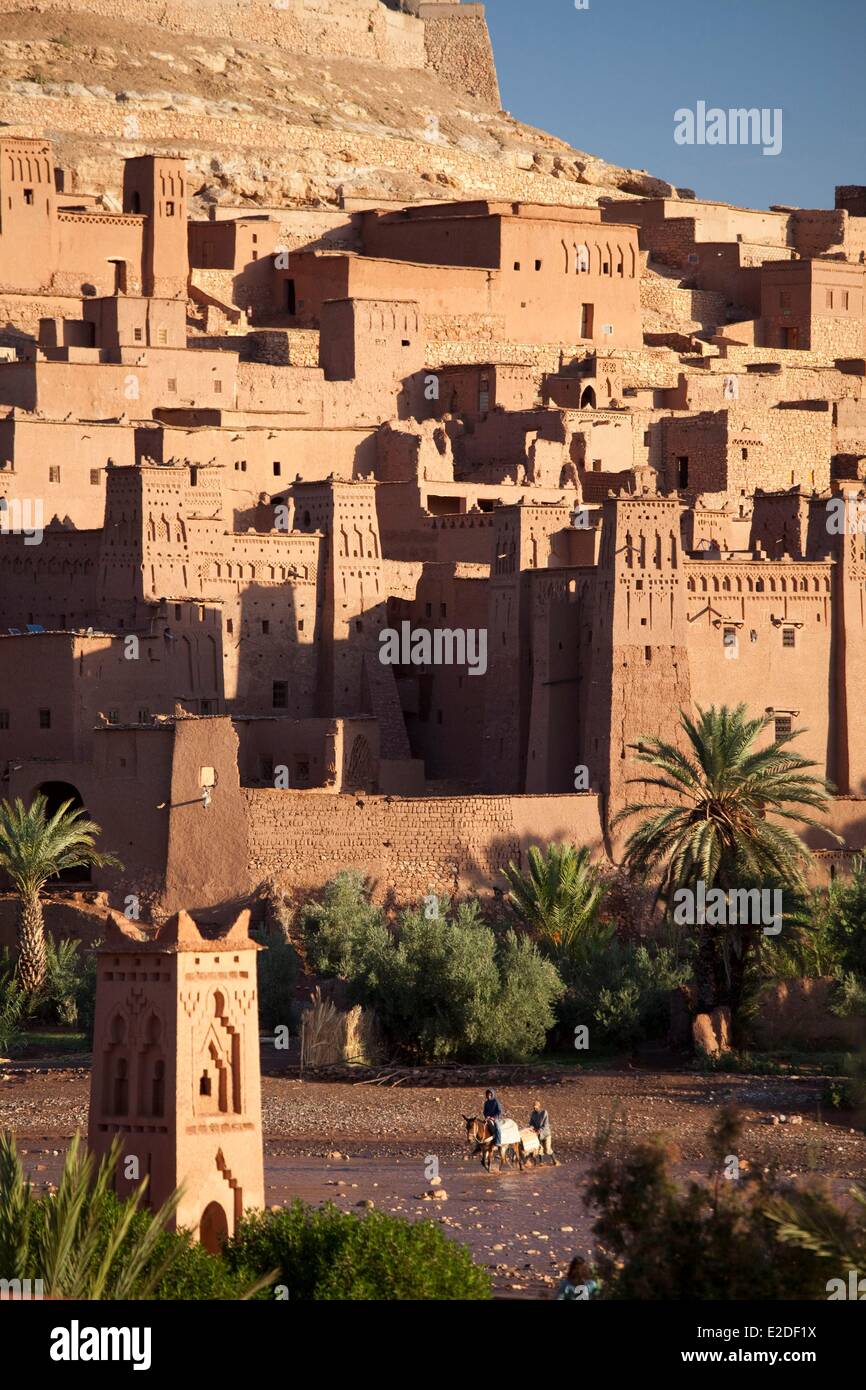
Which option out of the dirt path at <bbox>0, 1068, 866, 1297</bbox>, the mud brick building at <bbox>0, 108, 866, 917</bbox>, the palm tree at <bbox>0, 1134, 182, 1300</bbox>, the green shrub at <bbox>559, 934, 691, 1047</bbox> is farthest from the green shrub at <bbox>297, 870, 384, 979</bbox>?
the palm tree at <bbox>0, 1134, 182, 1300</bbox>

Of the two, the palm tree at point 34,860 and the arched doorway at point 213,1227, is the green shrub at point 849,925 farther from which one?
the arched doorway at point 213,1227

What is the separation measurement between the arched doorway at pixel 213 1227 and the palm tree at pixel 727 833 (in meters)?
12.2

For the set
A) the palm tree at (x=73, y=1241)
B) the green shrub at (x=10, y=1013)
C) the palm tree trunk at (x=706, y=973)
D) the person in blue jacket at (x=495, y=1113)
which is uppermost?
the palm tree trunk at (x=706, y=973)

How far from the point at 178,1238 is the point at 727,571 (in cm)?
2158

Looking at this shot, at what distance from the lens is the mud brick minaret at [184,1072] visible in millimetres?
25125

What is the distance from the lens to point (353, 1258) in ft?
79.0

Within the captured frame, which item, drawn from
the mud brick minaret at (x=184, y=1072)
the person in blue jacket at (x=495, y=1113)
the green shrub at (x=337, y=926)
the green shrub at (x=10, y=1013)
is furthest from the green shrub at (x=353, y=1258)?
the green shrub at (x=337, y=926)

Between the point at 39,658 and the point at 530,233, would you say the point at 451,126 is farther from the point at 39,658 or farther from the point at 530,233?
the point at 39,658

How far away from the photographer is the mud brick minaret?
2512 cm

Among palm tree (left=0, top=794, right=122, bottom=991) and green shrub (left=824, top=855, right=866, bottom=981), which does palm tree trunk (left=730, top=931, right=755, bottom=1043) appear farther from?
palm tree (left=0, top=794, right=122, bottom=991)

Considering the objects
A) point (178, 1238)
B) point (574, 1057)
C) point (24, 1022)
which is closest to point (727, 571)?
point (574, 1057)

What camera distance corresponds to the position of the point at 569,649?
42688 millimetres

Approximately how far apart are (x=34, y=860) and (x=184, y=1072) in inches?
582

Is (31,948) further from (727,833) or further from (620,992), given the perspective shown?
(727,833)
